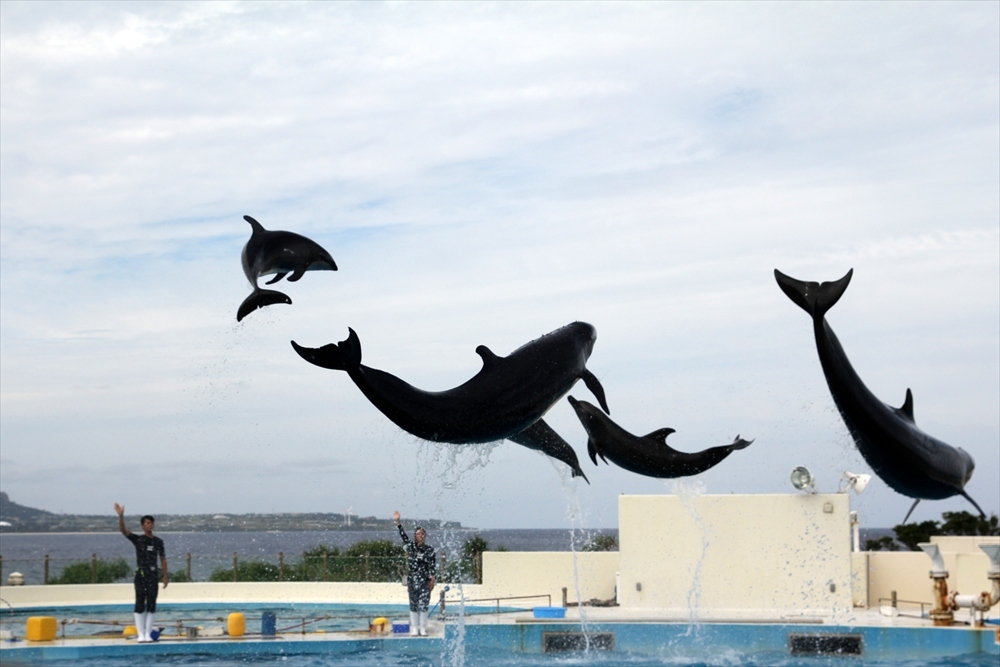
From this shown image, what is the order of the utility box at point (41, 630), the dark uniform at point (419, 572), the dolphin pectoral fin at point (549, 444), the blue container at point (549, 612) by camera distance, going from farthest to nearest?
the blue container at point (549, 612) < the dark uniform at point (419, 572) < the utility box at point (41, 630) < the dolphin pectoral fin at point (549, 444)

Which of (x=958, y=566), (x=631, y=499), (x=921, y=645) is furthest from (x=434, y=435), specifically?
(x=958, y=566)

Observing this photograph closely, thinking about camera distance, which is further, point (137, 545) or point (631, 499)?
point (631, 499)

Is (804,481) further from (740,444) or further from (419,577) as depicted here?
(740,444)

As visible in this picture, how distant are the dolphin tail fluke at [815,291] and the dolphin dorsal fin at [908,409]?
1.04 meters

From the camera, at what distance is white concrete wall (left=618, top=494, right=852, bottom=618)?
16.9 m

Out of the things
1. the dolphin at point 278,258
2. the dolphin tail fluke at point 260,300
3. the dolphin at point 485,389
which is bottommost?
the dolphin at point 485,389

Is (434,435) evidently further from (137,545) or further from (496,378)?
(137,545)

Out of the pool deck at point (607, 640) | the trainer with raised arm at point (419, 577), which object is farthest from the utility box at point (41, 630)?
the trainer with raised arm at point (419, 577)

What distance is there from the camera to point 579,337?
7.29 m

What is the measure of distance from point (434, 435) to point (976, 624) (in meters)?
11.0

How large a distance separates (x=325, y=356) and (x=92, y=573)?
16757 millimetres

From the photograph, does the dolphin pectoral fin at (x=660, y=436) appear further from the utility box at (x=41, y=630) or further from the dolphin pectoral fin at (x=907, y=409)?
the utility box at (x=41, y=630)

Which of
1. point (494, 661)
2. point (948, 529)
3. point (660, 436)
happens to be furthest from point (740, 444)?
point (948, 529)

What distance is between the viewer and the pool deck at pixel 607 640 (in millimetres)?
13891
